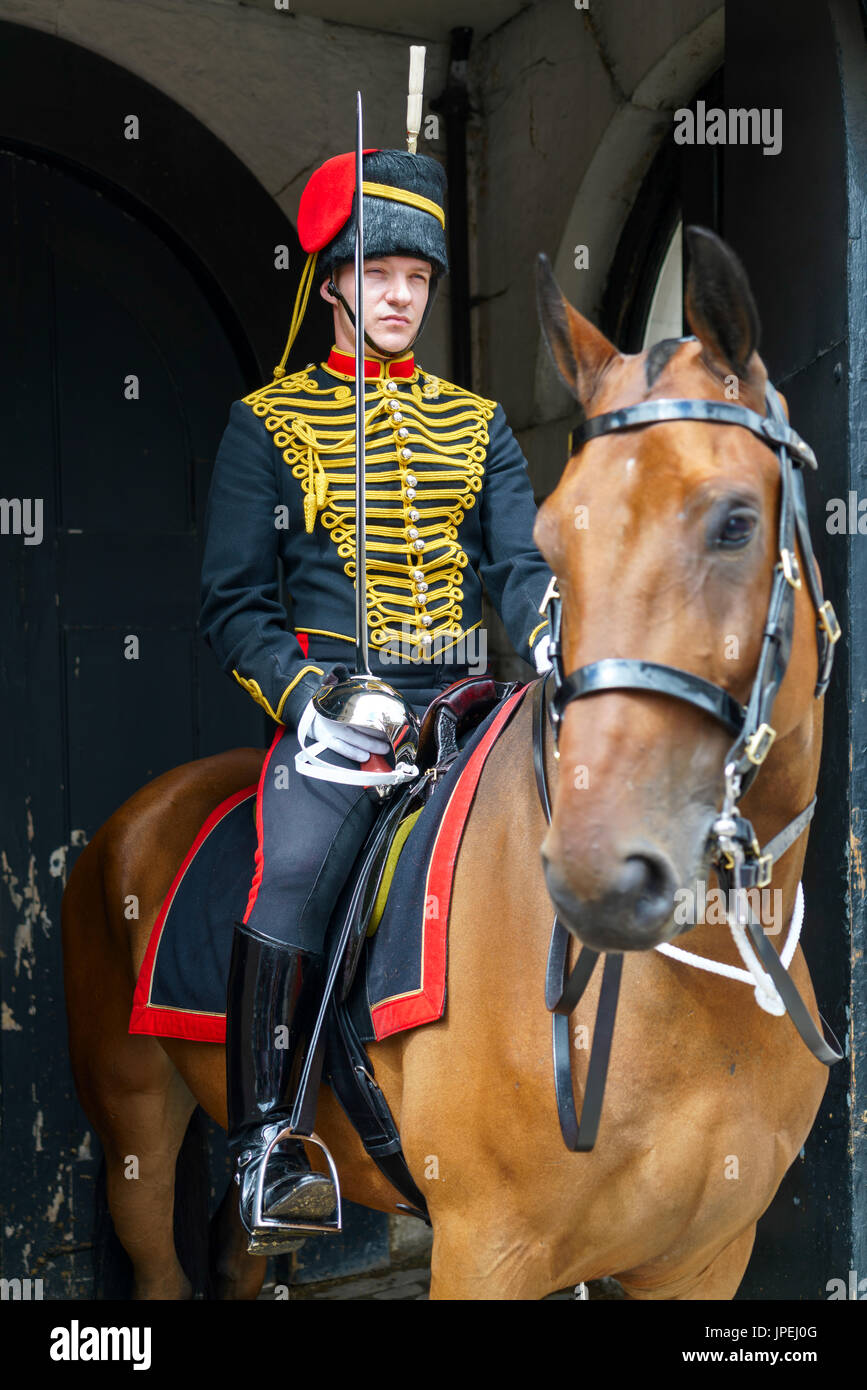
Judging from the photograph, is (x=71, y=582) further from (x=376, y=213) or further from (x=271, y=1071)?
(x=271, y=1071)

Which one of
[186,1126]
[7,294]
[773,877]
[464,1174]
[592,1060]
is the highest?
[7,294]

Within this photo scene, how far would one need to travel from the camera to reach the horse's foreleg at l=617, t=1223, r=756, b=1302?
2102 mm

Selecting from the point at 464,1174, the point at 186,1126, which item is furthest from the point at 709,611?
the point at 186,1126

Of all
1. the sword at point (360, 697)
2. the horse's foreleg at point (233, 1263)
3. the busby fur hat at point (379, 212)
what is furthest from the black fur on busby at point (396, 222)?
the horse's foreleg at point (233, 1263)

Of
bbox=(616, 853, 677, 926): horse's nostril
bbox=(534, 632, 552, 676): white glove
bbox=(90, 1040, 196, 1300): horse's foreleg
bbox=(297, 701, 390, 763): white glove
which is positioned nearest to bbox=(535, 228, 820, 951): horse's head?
bbox=(616, 853, 677, 926): horse's nostril

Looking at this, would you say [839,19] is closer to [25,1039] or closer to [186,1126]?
[186,1126]

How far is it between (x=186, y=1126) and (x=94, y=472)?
73.3 inches

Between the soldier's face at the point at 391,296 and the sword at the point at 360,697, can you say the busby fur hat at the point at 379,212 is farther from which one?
the sword at the point at 360,697

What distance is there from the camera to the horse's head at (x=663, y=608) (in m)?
1.42

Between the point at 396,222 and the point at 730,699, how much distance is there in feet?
4.41

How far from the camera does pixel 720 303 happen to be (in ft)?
5.20

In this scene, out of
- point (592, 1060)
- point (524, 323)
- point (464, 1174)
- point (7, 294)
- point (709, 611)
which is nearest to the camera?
point (709, 611)

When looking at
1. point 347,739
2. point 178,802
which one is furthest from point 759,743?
point 178,802
